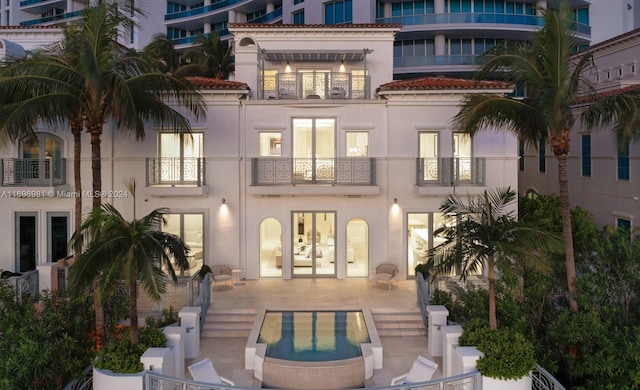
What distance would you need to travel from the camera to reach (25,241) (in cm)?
1889

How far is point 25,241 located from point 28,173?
107 inches

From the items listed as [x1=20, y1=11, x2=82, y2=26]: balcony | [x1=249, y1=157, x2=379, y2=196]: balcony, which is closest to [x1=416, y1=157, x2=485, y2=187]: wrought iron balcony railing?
[x1=249, y1=157, x2=379, y2=196]: balcony

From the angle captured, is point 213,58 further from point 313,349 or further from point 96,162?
point 313,349

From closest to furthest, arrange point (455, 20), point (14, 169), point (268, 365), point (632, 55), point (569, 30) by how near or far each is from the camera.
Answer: point (268, 365)
point (569, 30)
point (14, 169)
point (632, 55)
point (455, 20)

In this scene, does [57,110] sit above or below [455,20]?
below

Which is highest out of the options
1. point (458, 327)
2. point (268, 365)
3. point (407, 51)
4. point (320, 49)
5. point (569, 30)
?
point (407, 51)

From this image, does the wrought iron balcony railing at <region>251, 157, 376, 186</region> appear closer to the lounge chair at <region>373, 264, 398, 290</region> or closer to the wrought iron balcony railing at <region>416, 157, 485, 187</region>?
the wrought iron balcony railing at <region>416, 157, 485, 187</region>

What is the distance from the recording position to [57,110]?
12961mm

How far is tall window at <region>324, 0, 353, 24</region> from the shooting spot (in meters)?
36.3

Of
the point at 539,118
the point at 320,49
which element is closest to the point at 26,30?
the point at 320,49

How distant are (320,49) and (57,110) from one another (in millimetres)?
11857

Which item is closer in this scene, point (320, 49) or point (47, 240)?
point (47, 240)

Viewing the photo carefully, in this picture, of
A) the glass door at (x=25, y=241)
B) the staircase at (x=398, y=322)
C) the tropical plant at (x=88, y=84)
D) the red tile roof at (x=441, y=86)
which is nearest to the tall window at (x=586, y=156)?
the red tile roof at (x=441, y=86)

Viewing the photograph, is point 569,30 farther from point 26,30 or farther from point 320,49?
point 26,30
